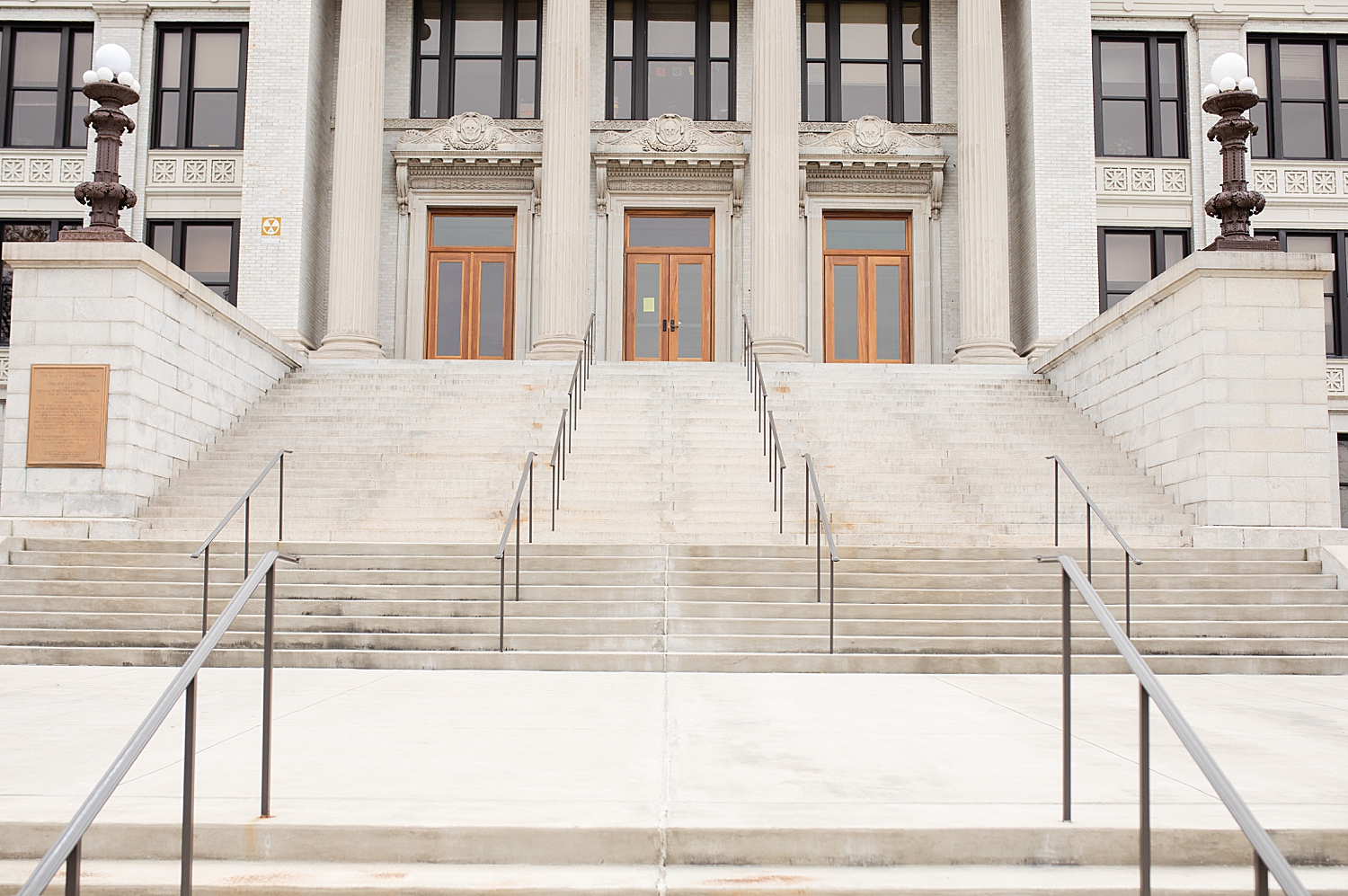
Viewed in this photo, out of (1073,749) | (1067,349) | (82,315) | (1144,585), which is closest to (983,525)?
(1144,585)

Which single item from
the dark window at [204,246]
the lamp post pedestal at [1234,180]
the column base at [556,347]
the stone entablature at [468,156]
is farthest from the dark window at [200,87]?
the lamp post pedestal at [1234,180]

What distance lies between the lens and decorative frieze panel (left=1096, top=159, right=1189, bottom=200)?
2452 centimetres

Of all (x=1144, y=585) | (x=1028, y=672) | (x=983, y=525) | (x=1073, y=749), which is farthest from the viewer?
(x=983, y=525)

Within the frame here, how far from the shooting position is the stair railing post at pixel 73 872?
9.06 ft

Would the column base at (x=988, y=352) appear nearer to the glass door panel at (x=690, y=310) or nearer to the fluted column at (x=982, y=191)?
the fluted column at (x=982, y=191)

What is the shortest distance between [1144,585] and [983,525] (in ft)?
8.78

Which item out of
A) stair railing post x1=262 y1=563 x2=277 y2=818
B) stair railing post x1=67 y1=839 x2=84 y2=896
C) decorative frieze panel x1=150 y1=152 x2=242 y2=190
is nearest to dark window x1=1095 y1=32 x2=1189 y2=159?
decorative frieze panel x1=150 y1=152 x2=242 y2=190

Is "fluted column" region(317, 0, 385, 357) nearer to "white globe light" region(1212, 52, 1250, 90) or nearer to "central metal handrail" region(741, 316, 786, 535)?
"central metal handrail" region(741, 316, 786, 535)

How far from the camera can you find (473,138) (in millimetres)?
24953

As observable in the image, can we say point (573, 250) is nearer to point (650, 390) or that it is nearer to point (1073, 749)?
point (650, 390)

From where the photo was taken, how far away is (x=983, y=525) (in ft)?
43.5

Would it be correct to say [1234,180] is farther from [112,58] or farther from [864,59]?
[112,58]

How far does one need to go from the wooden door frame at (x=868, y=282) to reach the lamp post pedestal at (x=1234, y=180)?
37.9ft

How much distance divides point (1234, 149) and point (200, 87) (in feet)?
72.9
